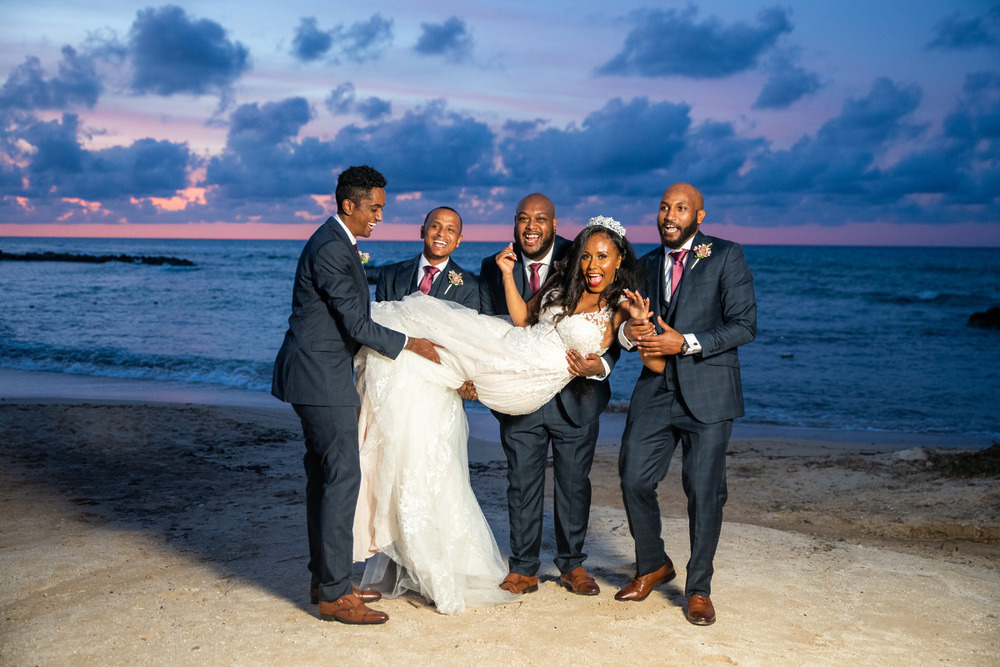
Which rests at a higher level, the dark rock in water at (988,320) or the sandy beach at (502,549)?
the dark rock in water at (988,320)

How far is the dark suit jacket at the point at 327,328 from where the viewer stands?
4035mm

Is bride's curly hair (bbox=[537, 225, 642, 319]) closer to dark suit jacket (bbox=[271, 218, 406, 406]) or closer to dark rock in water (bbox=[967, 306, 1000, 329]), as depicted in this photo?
dark suit jacket (bbox=[271, 218, 406, 406])

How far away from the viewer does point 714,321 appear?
14.5 ft

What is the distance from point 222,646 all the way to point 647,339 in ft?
8.52

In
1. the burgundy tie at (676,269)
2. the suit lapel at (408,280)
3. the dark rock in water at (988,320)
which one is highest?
the burgundy tie at (676,269)

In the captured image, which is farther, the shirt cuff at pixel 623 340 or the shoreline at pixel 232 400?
the shoreline at pixel 232 400

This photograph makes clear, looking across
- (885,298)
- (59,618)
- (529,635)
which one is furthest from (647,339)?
(885,298)

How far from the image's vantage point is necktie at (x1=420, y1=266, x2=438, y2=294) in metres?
4.71

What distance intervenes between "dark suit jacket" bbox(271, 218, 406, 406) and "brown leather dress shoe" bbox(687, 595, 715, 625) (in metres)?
2.06

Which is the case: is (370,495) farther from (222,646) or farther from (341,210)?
(341,210)

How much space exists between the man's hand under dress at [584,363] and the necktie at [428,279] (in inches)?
35.8

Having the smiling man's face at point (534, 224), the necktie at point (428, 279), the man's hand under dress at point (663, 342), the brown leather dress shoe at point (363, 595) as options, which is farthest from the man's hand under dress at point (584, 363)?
the brown leather dress shoe at point (363, 595)

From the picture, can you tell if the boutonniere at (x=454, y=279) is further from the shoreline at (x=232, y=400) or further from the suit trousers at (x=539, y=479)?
the shoreline at (x=232, y=400)

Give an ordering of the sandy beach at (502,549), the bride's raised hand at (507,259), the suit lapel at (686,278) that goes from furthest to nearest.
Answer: the bride's raised hand at (507,259) < the suit lapel at (686,278) < the sandy beach at (502,549)
